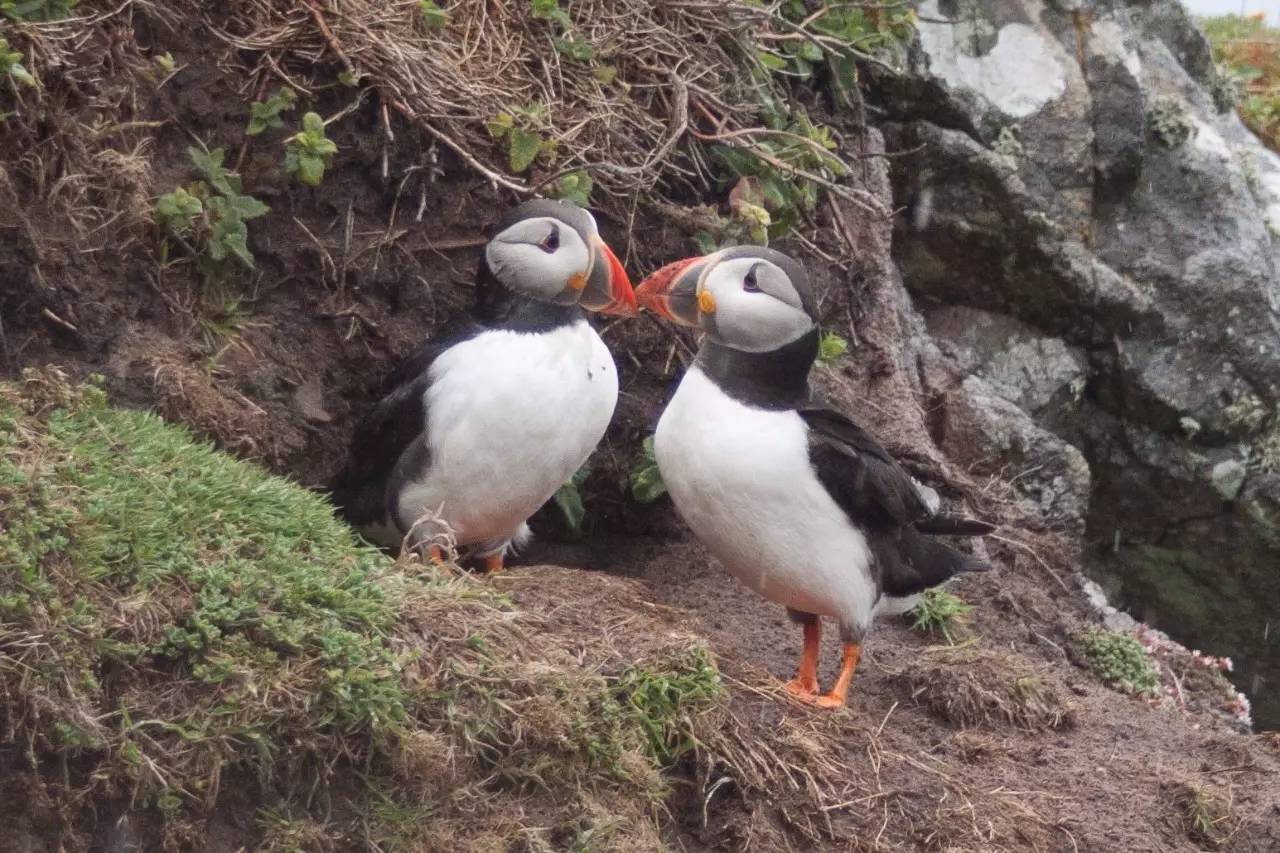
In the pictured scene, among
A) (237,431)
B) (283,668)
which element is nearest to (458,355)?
(237,431)

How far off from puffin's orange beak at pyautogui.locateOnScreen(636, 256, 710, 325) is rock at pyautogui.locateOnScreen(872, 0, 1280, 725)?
299cm

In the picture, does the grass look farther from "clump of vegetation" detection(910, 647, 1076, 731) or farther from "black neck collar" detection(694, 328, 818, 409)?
"clump of vegetation" detection(910, 647, 1076, 731)

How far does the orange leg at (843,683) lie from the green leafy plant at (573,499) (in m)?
1.20

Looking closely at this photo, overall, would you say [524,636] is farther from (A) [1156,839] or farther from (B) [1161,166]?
(B) [1161,166]

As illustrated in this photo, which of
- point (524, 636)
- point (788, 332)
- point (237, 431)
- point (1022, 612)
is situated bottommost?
point (1022, 612)

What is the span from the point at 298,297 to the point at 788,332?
69.7 inches

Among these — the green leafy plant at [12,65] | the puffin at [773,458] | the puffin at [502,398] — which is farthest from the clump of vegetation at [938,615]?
the green leafy plant at [12,65]

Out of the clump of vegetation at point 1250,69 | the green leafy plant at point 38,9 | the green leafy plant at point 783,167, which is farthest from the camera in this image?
the clump of vegetation at point 1250,69

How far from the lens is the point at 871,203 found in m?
6.49

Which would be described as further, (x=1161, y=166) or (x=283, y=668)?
(x=1161, y=166)

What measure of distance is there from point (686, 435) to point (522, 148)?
1.47m

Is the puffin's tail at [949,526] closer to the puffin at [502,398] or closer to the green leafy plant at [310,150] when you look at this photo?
the puffin at [502,398]

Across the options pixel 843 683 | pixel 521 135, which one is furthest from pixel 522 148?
pixel 843 683

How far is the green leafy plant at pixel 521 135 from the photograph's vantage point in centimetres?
553
